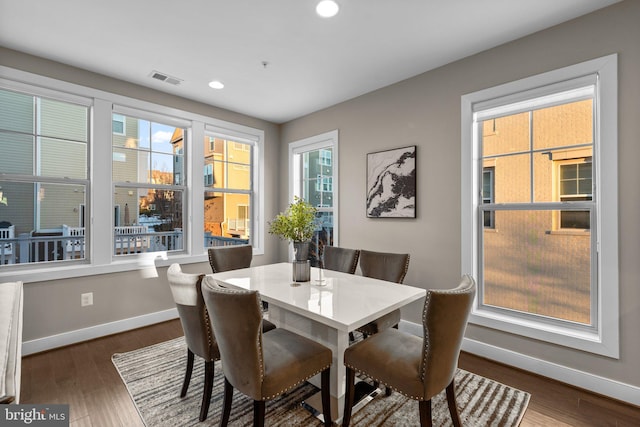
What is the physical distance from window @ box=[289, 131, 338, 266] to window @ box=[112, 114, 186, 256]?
1.65 m

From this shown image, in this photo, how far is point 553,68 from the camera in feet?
7.74

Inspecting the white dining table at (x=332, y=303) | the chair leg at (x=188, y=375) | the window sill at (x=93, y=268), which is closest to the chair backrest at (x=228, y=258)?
the white dining table at (x=332, y=303)

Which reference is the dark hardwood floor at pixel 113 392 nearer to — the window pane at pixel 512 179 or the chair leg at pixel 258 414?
the chair leg at pixel 258 414

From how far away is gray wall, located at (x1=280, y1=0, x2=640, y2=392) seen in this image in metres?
2.06

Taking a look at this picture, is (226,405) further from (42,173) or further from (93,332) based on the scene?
(42,173)

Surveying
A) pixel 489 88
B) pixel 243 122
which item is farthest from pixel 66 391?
pixel 489 88

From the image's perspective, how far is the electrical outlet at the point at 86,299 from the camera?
307 cm

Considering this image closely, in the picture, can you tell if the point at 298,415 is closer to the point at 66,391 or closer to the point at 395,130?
the point at 66,391

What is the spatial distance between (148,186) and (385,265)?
2.91m

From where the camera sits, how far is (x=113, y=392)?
2201 mm

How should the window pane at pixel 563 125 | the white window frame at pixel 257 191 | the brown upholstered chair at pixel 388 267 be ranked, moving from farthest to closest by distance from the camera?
the white window frame at pixel 257 191, the brown upholstered chair at pixel 388 267, the window pane at pixel 563 125

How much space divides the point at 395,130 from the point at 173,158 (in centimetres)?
279

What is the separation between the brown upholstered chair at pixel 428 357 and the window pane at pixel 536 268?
1382mm

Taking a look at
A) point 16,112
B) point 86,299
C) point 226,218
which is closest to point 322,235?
point 226,218
